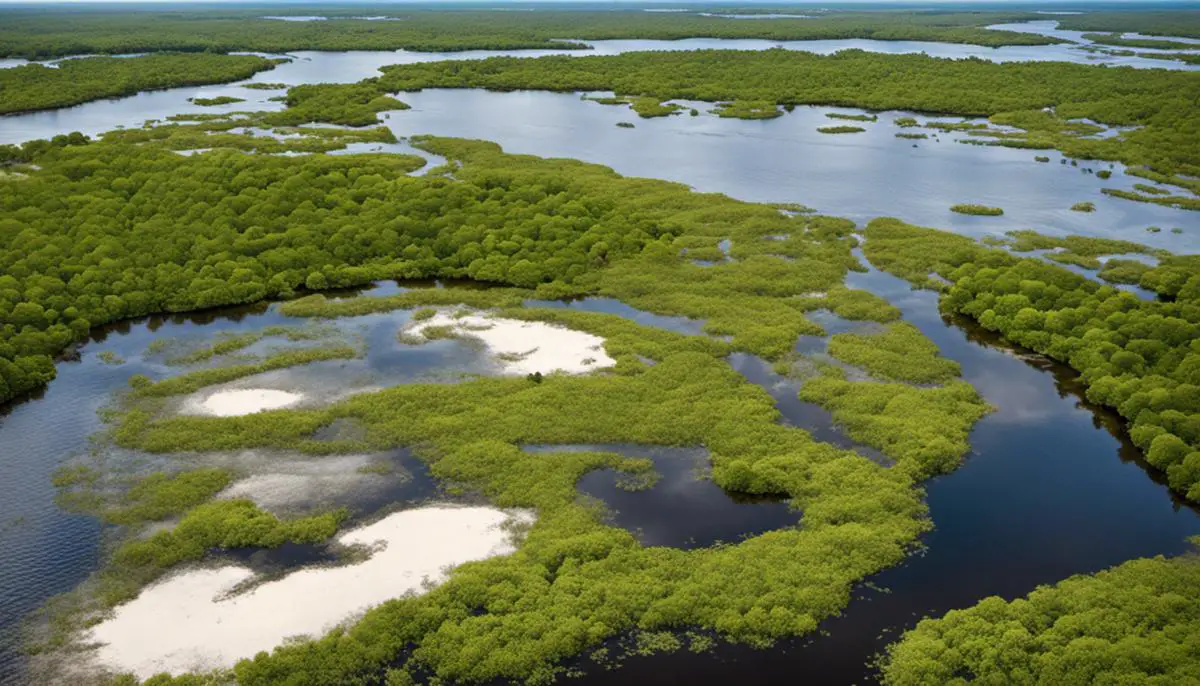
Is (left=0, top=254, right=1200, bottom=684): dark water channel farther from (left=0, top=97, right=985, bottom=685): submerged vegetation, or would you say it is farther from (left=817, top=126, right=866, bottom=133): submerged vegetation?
(left=817, top=126, right=866, bottom=133): submerged vegetation

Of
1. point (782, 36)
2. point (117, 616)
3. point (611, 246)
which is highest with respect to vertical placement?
point (782, 36)

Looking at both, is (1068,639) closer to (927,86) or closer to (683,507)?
(683,507)

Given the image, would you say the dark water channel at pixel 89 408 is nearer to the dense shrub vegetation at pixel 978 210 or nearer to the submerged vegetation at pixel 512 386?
the submerged vegetation at pixel 512 386

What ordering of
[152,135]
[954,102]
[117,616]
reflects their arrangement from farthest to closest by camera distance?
[954,102] → [152,135] → [117,616]

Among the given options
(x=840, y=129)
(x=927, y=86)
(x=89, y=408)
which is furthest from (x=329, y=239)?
(x=927, y=86)

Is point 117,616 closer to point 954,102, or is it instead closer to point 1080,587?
point 1080,587

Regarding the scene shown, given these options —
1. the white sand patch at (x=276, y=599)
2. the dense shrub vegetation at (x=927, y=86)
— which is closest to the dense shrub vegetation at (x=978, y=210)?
the dense shrub vegetation at (x=927, y=86)

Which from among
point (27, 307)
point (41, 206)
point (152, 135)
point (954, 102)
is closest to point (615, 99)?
point (954, 102)
